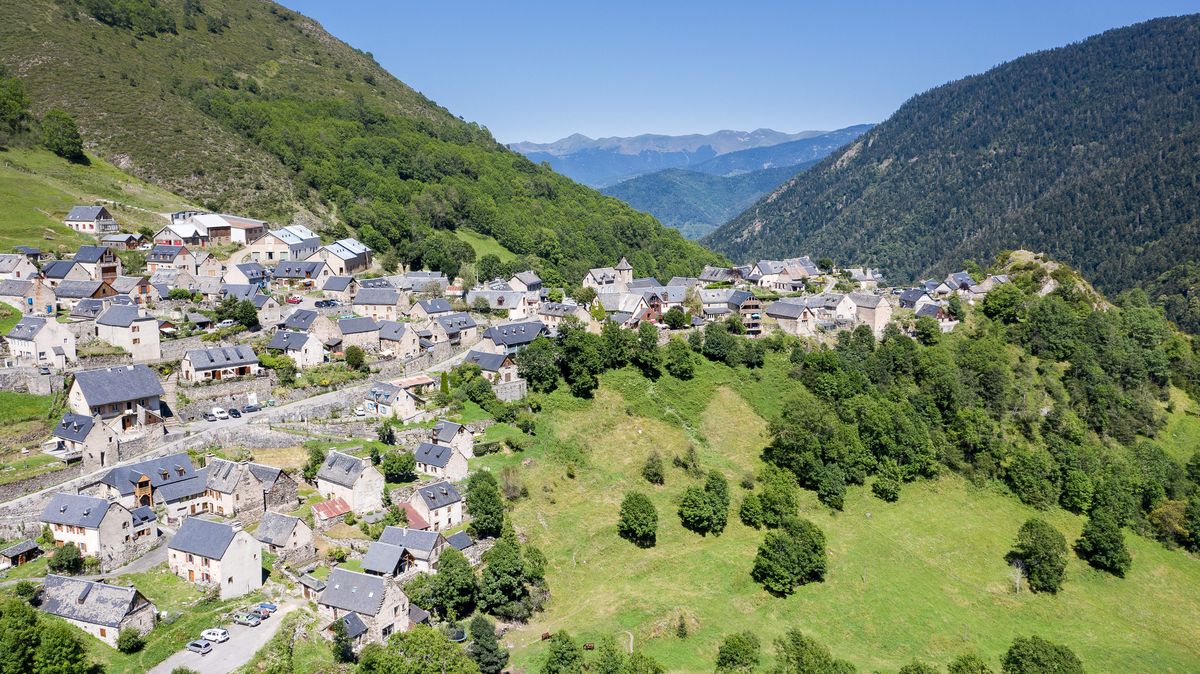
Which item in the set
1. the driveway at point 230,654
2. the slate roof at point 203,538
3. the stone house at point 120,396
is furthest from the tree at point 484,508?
the stone house at point 120,396

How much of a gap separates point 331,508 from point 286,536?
4844 millimetres

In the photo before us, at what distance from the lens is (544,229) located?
147 m

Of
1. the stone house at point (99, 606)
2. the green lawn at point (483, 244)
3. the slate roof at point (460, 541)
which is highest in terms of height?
the green lawn at point (483, 244)

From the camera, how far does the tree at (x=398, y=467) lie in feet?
196

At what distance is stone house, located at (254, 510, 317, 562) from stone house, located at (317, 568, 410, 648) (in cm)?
448

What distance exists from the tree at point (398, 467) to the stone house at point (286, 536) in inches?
339

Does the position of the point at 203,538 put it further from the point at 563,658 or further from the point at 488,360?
the point at 488,360

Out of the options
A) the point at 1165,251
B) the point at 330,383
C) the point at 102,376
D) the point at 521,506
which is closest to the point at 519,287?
the point at 330,383

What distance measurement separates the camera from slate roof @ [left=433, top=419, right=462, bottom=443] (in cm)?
6384

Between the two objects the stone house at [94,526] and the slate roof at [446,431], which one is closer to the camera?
the stone house at [94,526]

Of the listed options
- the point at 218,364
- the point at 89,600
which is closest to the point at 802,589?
the point at 89,600

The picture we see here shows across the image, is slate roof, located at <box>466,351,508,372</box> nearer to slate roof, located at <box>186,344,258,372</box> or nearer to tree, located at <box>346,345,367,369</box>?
tree, located at <box>346,345,367,369</box>

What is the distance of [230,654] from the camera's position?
139 ft

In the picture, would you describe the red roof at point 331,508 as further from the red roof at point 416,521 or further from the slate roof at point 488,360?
the slate roof at point 488,360
